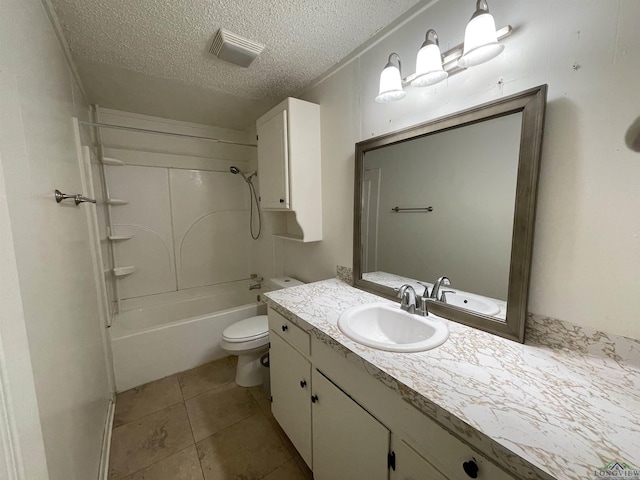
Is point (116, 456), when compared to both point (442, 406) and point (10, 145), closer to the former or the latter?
point (10, 145)

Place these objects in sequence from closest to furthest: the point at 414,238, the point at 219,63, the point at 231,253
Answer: the point at 414,238, the point at 219,63, the point at 231,253

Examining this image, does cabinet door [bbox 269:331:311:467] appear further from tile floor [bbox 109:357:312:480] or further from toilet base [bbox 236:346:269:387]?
toilet base [bbox 236:346:269:387]

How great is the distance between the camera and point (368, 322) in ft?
4.01

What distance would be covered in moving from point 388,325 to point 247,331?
118 centimetres

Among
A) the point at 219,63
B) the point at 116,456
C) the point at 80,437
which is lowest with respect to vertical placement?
the point at 116,456

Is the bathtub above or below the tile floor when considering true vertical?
above

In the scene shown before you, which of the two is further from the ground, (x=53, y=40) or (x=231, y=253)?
(x=53, y=40)

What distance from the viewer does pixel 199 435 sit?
4.98 ft

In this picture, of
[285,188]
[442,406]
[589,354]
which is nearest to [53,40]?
[285,188]

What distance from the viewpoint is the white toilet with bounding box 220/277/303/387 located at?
183 centimetres

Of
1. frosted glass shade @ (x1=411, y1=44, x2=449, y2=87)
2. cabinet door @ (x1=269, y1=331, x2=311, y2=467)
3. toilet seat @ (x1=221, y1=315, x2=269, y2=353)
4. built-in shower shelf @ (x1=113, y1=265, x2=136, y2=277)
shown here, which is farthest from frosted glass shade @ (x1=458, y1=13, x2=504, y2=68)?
built-in shower shelf @ (x1=113, y1=265, x2=136, y2=277)

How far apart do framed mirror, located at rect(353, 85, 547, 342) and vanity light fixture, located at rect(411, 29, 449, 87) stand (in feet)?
0.61

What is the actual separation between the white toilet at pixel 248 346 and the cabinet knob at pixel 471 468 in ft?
5.06

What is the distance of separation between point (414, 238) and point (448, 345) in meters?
0.56
